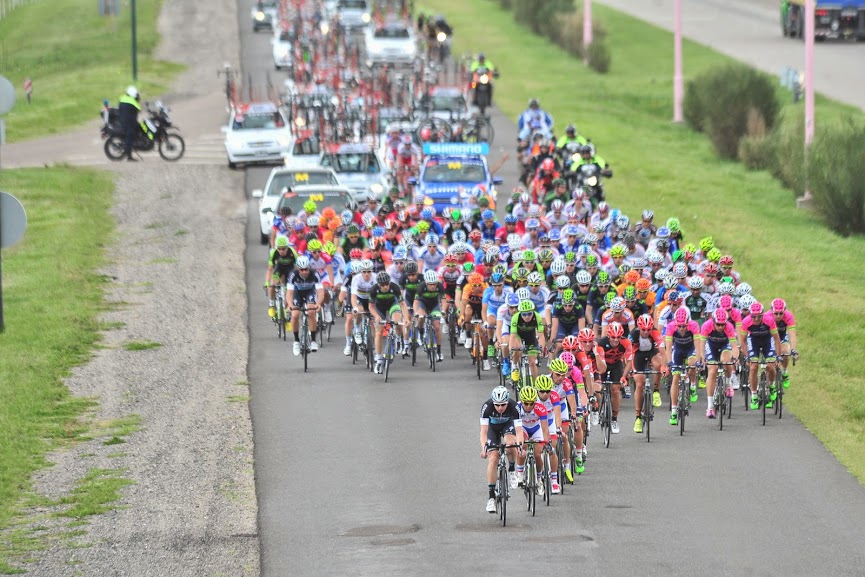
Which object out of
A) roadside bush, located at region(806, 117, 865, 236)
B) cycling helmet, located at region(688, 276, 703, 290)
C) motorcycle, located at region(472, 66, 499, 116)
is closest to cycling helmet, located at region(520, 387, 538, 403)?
cycling helmet, located at region(688, 276, 703, 290)

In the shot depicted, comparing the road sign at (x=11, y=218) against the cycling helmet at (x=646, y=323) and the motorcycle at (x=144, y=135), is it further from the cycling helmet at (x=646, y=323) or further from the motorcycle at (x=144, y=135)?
the motorcycle at (x=144, y=135)

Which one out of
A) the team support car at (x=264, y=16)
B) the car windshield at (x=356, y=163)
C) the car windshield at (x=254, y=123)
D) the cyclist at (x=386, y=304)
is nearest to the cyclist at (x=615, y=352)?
the cyclist at (x=386, y=304)

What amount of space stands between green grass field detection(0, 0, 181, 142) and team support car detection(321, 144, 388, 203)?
1762 centimetres

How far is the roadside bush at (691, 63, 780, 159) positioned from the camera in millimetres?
51625

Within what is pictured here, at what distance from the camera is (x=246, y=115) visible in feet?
155

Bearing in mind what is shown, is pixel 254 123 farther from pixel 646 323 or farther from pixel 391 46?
pixel 646 323

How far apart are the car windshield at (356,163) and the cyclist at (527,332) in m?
16.9

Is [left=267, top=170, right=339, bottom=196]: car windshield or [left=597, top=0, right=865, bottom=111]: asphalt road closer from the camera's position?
[left=267, top=170, right=339, bottom=196]: car windshield

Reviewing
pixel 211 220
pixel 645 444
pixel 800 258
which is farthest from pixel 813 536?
pixel 211 220

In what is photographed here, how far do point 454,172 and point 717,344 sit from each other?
15.2 metres

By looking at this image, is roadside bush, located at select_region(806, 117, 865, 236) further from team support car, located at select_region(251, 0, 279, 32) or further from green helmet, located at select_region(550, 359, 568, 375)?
team support car, located at select_region(251, 0, 279, 32)

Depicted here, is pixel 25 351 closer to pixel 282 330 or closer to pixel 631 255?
pixel 282 330

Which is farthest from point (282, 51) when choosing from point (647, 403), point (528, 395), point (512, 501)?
point (528, 395)

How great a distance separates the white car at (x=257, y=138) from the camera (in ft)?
153
